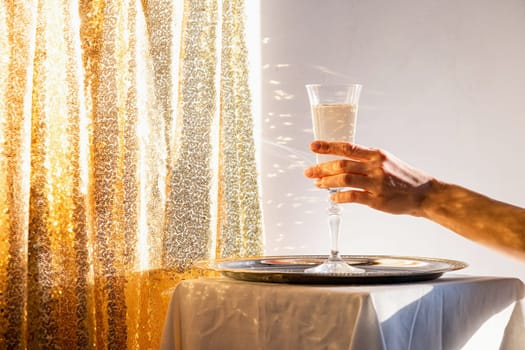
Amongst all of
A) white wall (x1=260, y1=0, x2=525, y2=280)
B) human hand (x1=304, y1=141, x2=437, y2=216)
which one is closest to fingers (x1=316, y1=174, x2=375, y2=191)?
human hand (x1=304, y1=141, x2=437, y2=216)

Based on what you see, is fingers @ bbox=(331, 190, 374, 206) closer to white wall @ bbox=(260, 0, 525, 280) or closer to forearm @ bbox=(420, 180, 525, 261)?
forearm @ bbox=(420, 180, 525, 261)

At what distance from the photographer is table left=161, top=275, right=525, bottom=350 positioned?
3.08 ft

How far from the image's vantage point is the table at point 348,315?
0.94 meters

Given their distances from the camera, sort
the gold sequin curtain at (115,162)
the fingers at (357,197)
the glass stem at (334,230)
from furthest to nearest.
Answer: the gold sequin curtain at (115,162)
the fingers at (357,197)
the glass stem at (334,230)

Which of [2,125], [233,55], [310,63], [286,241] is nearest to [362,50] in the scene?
[310,63]

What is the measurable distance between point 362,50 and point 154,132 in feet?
2.85

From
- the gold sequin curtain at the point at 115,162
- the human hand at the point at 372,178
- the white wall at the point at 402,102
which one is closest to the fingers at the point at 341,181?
the human hand at the point at 372,178

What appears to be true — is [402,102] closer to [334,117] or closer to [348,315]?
[334,117]

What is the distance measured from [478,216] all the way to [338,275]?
366mm

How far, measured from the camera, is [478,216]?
1247 mm

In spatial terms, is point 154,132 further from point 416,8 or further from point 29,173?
point 416,8

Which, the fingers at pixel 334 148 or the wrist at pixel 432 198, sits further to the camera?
the wrist at pixel 432 198

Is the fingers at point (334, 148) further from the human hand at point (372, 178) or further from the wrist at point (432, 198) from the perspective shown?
the wrist at point (432, 198)

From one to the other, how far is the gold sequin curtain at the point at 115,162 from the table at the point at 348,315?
526mm
